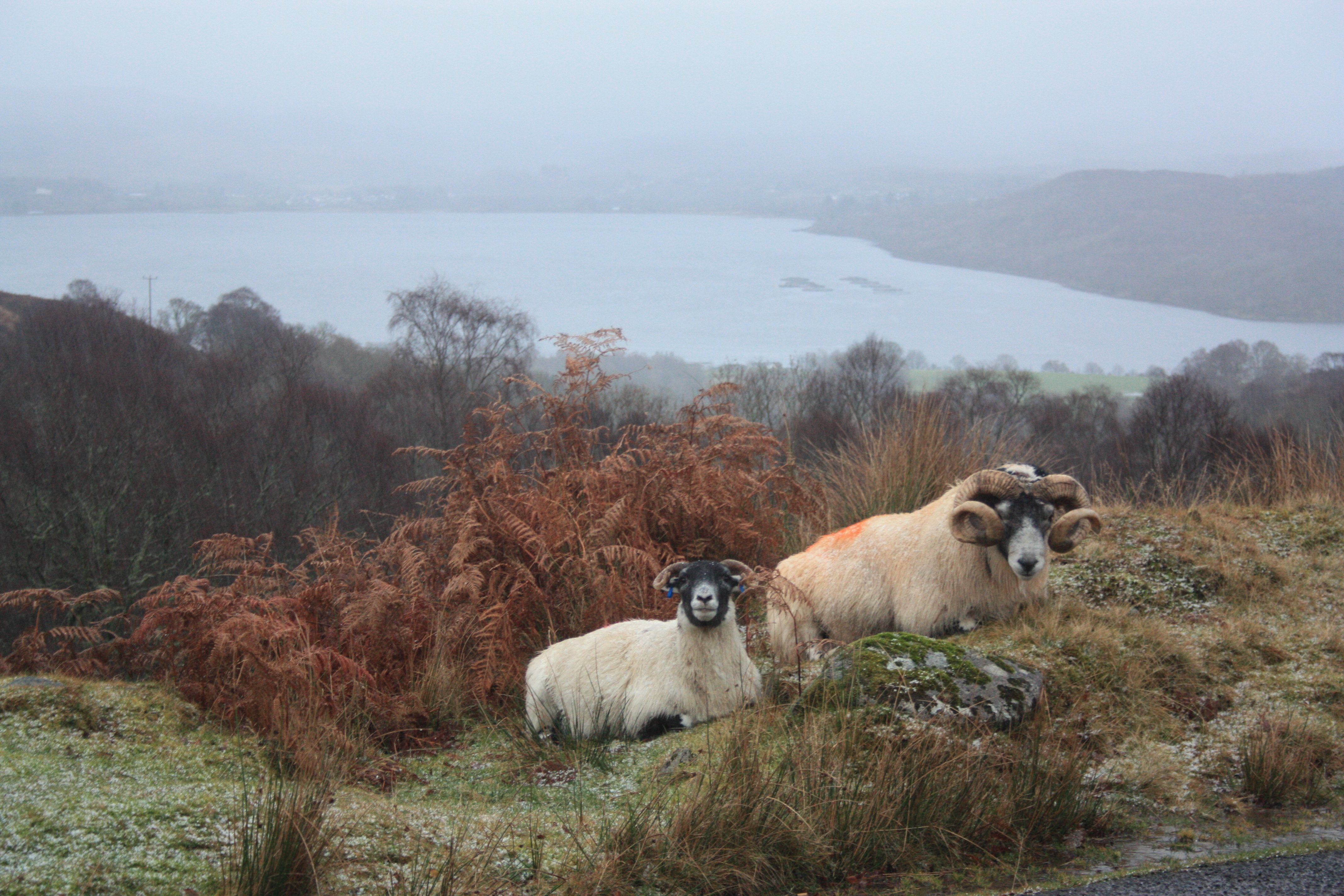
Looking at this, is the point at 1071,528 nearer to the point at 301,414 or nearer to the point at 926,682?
the point at 926,682

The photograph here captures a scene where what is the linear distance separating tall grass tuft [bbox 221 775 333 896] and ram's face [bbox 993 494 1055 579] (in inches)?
199

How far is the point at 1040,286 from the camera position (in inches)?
6540

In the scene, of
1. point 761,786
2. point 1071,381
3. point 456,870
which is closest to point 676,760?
point 761,786

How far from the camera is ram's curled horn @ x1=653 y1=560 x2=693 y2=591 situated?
6.21 m

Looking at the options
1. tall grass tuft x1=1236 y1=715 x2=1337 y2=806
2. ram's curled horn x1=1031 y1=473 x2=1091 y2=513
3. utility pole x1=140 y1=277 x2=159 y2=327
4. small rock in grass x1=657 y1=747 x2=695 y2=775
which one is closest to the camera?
tall grass tuft x1=1236 y1=715 x2=1337 y2=806

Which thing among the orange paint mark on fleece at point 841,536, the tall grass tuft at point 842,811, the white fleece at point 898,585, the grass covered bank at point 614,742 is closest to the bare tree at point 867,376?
the grass covered bank at point 614,742

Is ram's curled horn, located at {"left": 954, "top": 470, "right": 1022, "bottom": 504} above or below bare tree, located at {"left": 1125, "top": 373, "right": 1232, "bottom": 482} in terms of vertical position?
above

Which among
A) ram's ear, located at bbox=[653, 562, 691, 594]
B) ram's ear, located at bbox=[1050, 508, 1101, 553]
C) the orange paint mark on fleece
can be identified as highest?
ram's ear, located at bbox=[1050, 508, 1101, 553]

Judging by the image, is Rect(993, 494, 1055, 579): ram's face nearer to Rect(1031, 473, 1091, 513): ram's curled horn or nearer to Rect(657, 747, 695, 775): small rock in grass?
Rect(1031, 473, 1091, 513): ram's curled horn

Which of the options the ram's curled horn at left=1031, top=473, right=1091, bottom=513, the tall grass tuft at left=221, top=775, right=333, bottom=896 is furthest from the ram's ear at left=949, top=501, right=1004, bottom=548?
the tall grass tuft at left=221, top=775, right=333, bottom=896

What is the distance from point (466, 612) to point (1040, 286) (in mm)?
176099

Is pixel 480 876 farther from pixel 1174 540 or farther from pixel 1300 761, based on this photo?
pixel 1174 540

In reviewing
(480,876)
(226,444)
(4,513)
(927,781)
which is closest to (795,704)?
(927,781)

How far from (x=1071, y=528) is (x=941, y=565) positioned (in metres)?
1.03
